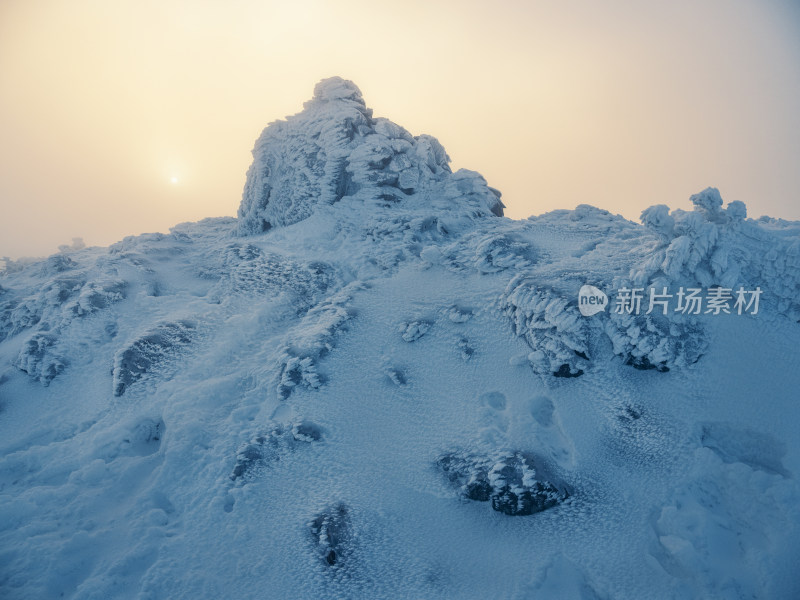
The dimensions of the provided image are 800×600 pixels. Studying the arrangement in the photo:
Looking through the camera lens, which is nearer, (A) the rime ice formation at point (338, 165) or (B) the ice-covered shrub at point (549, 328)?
(B) the ice-covered shrub at point (549, 328)

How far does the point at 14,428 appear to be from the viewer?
620 inches

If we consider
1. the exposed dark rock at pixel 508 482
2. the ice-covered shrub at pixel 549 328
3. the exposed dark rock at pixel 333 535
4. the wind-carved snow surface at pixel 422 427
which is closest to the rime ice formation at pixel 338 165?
the wind-carved snow surface at pixel 422 427

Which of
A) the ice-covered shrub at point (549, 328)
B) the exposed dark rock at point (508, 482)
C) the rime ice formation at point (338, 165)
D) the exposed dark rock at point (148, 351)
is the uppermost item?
the rime ice formation at point (338, 165)

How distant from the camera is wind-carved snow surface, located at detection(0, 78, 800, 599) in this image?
10469 millimetres

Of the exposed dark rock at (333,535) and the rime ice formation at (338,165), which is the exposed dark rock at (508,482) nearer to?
the exposed dark rock at (333,535)

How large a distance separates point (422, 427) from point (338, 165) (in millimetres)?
17266

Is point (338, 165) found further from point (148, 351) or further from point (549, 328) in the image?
point (549, 328)

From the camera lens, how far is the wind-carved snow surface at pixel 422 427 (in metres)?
10.5

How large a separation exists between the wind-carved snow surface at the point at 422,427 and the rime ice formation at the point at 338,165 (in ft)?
19.6

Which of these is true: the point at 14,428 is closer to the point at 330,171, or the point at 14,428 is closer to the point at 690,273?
the point at 330,171

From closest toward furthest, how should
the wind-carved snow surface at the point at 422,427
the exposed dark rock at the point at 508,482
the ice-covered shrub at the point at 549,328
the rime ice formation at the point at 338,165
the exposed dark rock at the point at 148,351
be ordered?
the wind-carved snow surface at the point at 422,427, the exposed dark rock at the point at 508,482, the ice-covered shrub at the point at 549,328, the exposed dark rock at the point at 148,351, the rime ice formation at the point at 338,165

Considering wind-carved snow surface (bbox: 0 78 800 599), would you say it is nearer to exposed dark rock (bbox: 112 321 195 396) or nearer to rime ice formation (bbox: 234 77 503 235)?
exposed dark rock (bbox: 112 321 195 396)

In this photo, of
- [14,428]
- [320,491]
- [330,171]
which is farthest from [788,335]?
[14,428]

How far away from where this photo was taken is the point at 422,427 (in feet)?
44.1
